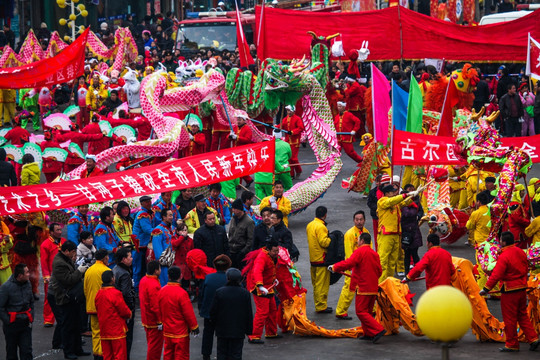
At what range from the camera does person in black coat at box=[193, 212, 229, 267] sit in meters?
12.9

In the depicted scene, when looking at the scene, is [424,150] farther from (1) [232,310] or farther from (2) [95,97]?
(2) [95,97]

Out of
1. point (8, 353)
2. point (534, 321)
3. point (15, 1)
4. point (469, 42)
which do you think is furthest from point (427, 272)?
point (15, 1)

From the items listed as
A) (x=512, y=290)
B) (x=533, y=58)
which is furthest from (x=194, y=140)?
(x=512, y=290)

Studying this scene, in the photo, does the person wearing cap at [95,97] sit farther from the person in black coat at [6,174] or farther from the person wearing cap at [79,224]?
the person wearing cap at [79,224]

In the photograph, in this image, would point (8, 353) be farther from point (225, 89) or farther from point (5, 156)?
point (225, 89)

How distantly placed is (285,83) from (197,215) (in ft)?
14.6

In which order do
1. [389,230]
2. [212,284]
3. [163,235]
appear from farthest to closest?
[389,230] → [163,235] → [212,284]

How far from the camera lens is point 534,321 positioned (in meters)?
11.7

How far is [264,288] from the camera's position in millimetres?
11570

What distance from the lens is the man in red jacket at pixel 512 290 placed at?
37.0 ft

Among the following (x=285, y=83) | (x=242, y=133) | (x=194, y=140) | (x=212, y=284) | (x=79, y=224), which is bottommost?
(x=212, y=284)

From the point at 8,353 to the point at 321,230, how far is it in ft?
12.9

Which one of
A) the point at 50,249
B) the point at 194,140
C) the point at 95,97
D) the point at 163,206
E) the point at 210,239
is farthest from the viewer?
the point at 95,97

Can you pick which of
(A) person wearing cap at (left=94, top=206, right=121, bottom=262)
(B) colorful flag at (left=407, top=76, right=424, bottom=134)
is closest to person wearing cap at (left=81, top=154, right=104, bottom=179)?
(A) person wearing cap at (left=94, top=206, right=121, bottom=262)
